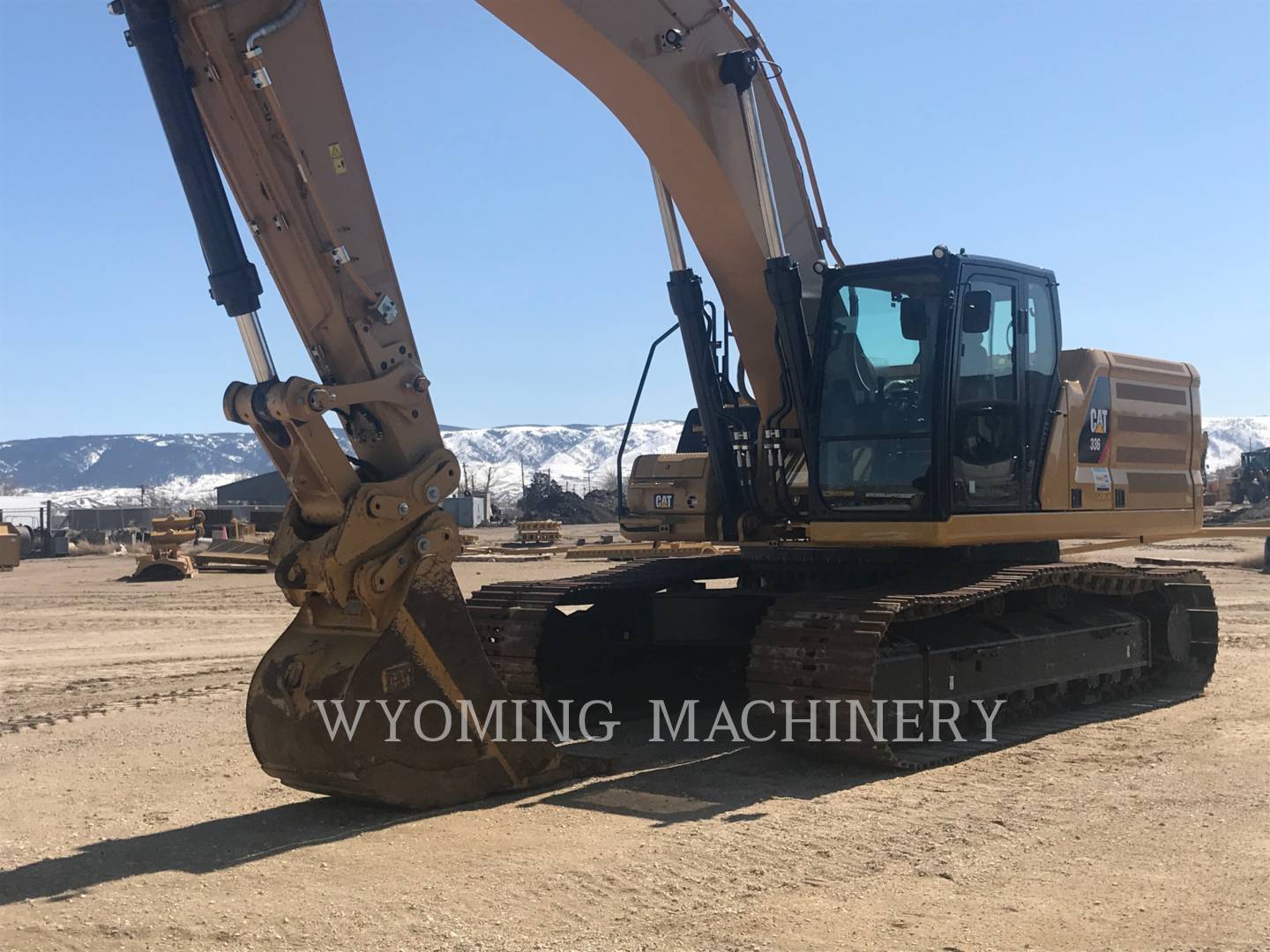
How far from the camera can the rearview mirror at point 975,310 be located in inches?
328

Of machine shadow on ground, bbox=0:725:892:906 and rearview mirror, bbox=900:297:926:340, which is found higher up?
rearview mirror, bbox=900:297:926:340

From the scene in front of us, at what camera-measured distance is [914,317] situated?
8.27m

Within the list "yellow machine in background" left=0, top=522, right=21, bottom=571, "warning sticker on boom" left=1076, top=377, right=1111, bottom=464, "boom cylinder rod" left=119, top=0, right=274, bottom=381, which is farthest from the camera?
"yellow machine in background" left=0, top=522, right=21, bottom=571

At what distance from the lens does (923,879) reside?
5445mm

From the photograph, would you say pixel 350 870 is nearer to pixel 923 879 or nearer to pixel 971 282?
pixel 923 879

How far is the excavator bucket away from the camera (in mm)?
6262

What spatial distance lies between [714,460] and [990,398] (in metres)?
1.85

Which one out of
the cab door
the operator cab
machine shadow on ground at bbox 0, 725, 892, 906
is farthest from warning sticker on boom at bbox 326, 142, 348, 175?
the cab door

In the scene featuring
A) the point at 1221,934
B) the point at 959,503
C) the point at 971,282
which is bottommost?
the point at 1221,934

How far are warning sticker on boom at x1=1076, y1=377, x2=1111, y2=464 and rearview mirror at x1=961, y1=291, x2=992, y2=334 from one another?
Result: 1.45 m

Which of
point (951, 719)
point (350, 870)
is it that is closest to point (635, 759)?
point (951, 719)

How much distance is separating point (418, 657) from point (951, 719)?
3.65 meters

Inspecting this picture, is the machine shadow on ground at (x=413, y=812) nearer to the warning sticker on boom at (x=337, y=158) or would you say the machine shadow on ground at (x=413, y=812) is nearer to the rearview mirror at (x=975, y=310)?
the rearview mirror at (x=975, y=310)

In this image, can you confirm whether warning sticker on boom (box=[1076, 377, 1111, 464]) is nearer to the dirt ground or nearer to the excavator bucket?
the dirt ground
